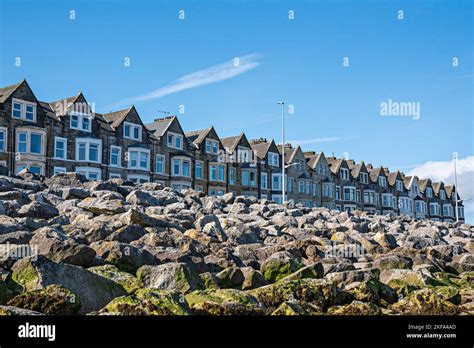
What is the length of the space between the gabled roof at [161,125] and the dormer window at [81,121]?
22.9 ft

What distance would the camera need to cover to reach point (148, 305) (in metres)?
6.95

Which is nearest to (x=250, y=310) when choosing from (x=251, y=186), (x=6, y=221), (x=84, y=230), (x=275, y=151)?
(x=84, y=230)

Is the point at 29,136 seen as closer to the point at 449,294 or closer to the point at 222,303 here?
the point at 222,303

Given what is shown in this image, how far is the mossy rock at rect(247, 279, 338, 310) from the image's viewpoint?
8914 millimetres

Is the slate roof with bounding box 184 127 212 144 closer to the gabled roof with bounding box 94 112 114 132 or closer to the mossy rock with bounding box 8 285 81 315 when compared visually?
the gabled roof with bounding box 94 112 114 132

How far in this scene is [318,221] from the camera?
69.7 feet

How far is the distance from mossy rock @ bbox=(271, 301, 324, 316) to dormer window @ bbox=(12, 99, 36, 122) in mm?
31863

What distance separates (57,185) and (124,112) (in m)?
22.4

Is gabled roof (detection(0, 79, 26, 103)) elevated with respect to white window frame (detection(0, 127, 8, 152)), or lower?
elevated

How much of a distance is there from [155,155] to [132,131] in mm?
2801

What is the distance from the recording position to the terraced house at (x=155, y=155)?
35938mm

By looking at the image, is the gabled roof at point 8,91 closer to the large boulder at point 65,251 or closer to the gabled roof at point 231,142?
the gabled roof at point 231,142

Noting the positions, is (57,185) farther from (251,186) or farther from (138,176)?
(251,186)

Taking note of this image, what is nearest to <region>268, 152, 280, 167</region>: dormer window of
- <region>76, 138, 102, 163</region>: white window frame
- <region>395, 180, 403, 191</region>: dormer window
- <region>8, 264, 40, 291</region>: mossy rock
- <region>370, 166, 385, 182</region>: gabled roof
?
<region>76, 138, 102, 163</region>: white window frame
